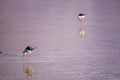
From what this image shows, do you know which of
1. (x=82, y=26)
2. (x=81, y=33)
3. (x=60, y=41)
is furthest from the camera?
(x=82, y=26)

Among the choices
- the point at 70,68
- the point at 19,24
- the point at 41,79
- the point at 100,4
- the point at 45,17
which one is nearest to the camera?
the point at 41,79

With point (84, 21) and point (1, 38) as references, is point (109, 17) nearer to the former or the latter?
point (84, 21)

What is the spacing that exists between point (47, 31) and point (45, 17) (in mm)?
1020

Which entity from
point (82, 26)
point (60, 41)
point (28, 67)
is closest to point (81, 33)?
point (82, 26)

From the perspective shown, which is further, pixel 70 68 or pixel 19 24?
pixel 19 24

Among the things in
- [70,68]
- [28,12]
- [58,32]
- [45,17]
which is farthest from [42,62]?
[28,12]

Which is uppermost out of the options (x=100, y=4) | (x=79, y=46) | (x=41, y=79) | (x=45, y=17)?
(x=100, y=4)

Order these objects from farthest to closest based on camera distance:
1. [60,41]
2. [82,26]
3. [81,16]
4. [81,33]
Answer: [81,16], [82,26], [81,33], [60,41]

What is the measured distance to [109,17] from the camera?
549cm

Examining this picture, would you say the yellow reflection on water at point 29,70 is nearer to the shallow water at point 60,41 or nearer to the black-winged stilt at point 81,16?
the shallow water at point 60,41

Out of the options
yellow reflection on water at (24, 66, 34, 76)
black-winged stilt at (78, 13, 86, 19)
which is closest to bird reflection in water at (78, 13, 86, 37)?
black-winged stilt at (78, 13, 86, 19)

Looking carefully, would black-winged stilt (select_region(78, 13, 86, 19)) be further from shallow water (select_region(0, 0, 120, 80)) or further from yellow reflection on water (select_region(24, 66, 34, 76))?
yellow reflection on water (select_region(24, 66, 34, 76))

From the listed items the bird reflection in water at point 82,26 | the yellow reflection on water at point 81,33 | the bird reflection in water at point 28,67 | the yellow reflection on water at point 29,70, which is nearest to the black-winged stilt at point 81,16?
the bird reflection in water at point 82,26

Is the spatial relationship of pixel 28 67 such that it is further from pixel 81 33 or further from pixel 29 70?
pixel 81 33
